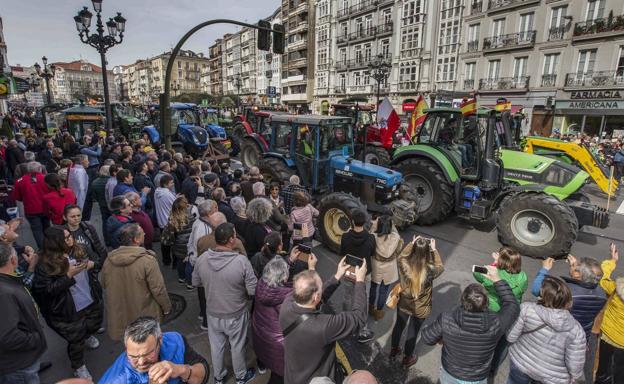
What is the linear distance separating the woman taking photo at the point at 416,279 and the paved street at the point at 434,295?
42 cm

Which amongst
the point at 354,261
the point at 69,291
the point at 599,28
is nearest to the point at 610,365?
the point at 354,261

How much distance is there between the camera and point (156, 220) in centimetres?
584

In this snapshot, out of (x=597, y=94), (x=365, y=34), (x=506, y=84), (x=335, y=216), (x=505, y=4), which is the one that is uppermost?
(x=365, y=34)

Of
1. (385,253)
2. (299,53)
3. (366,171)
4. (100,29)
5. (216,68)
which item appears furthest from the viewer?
(216,68)

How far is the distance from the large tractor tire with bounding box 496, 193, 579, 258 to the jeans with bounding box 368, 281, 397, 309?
3.49 meters

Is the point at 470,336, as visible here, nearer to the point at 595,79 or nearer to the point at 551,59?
the point at 595,79

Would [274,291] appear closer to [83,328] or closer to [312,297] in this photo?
[312,297]

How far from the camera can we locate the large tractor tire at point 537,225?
5.75m

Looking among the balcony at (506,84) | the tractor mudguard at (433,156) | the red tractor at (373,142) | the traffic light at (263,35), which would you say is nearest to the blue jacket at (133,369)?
the tractor mudguard at (433,156)

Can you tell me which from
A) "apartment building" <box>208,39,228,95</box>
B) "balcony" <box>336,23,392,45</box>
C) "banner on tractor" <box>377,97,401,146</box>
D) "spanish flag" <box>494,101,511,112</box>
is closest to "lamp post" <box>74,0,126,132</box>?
"banner on tractor" <box>377,97,401,146</box>

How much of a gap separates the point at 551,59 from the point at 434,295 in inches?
968

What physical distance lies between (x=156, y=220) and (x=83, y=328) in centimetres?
281

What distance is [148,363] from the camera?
1.79m

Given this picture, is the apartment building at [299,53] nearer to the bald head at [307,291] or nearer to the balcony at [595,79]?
the balcony at [595,79]
